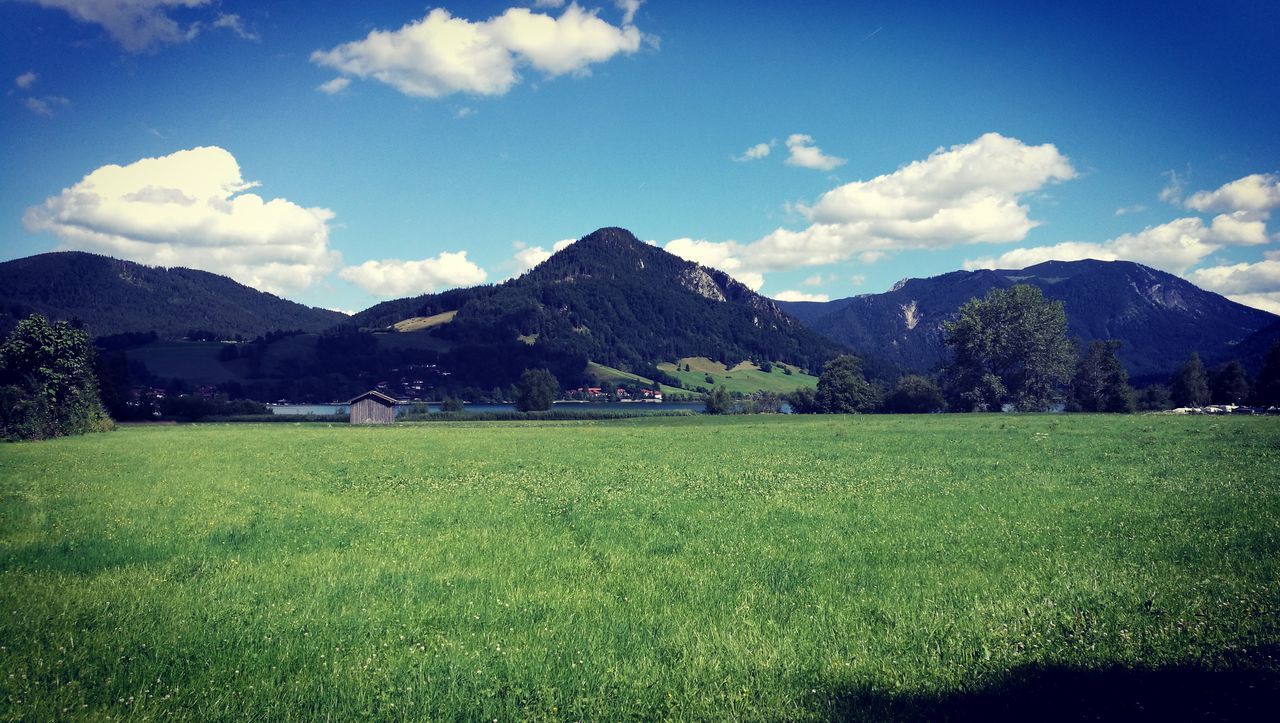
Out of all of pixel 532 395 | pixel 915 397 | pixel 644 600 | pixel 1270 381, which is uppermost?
pixel 532 395

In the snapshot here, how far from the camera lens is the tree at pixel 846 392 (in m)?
113

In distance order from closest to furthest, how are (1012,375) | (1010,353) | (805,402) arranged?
(1010,353) → (1012,375) → (805,402)

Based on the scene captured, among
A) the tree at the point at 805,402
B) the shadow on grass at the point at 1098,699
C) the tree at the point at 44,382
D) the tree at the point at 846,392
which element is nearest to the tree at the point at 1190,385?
the tree at the point at 846,392

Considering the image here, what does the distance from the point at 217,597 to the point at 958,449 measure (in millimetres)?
32992

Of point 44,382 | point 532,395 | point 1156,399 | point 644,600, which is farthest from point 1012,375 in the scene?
point 44,382

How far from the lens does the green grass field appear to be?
7004 mm

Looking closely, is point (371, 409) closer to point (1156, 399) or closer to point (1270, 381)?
point (1270, 381)

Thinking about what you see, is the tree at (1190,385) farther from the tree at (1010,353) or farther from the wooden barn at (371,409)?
the wooden barn at (371,409)

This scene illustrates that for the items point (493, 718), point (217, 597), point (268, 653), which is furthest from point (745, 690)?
point (217, 597)

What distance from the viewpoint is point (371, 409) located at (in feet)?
306

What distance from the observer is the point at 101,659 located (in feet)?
25.9

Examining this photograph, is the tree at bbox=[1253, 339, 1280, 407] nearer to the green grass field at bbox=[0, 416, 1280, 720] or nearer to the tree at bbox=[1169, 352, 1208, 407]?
the tree at bbox=[1169, 352, 1208, 407]

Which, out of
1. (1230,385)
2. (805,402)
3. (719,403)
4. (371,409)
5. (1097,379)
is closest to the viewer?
(371,409)

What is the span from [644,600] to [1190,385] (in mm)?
158049
